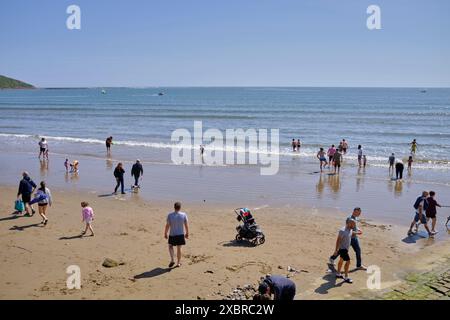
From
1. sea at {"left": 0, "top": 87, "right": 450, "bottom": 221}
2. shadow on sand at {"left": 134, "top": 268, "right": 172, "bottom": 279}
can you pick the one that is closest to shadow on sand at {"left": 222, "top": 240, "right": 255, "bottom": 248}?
shadow on sand at {"left": 134, "top": 268, "right": 172, "bottom": 279}

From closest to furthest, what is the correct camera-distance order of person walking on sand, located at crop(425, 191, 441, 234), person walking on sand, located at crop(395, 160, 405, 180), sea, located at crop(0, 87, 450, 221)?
person walking on sand, located at crop(425, 191, 441, 234) → sea, located at crop(0, 87, 450, 221) → person walking on sand, located at crop(395, 160, 405, 180)

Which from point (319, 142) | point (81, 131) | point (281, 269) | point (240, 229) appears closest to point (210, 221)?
point (240, 229)

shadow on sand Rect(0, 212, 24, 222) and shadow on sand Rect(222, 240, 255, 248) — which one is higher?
shadow on sand Rect(0, 212, 24, 222)

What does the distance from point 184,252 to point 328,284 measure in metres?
3.51

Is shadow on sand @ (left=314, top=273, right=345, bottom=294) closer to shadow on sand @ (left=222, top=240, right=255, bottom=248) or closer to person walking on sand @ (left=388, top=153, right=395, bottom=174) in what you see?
shadow on sand @ (left=222, top=240, right=255, bottom=248)

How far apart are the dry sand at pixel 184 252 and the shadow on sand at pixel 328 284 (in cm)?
2

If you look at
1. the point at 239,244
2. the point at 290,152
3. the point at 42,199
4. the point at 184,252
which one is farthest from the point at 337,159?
the point at 42,199

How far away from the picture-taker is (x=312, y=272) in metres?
9.47

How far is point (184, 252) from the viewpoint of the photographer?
10.5 metres

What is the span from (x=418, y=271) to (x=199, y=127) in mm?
41699

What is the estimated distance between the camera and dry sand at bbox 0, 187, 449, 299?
27.9 ft

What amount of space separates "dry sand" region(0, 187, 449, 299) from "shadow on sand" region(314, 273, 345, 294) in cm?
2

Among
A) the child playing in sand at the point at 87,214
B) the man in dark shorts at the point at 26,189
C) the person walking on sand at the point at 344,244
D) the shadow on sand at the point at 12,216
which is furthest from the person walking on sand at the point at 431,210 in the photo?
the shadow on sand at the point at 12,216
